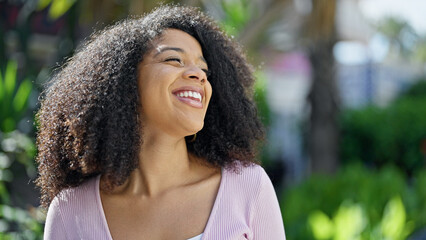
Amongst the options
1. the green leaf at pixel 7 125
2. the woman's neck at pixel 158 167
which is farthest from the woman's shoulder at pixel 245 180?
the green leaf at pixel 7 125

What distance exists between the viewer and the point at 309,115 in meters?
8.67

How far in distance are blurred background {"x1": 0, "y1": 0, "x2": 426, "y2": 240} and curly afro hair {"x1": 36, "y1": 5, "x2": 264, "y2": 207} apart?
13.1 inches

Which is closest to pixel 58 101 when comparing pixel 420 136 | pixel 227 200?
pixel 227 200

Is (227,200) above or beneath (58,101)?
beneath

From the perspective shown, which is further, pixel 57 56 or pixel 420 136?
pixel 420 136

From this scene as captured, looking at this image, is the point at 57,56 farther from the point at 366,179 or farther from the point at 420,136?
the point at 420,136

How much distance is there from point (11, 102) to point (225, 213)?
323 centimetres

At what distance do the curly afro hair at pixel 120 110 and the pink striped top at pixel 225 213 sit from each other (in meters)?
0.07

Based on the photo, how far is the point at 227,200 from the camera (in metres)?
2.12

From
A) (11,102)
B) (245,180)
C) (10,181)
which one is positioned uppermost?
(11,102)

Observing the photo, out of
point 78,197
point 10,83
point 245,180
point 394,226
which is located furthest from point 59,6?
point 245,180

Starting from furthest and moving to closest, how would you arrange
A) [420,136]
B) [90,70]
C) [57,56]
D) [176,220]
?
[420,136], [57,56], [90,70], [176,220]

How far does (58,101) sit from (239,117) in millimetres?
693

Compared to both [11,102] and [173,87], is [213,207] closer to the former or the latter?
[173,87]
